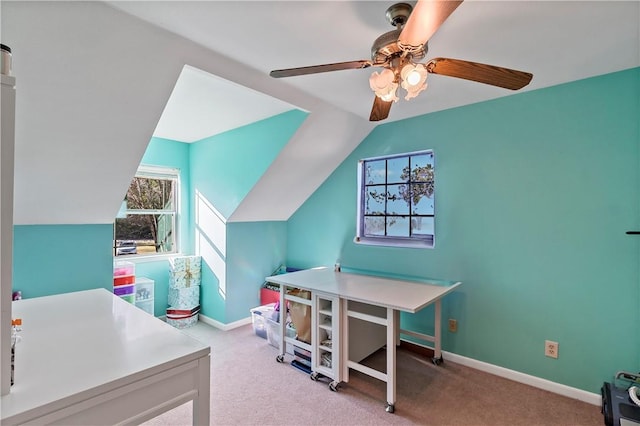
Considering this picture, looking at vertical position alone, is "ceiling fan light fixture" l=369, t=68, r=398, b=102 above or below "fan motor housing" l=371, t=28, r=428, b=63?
below

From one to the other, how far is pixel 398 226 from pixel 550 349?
1.59 meters

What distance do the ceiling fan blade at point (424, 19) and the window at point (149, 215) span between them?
3.53 m

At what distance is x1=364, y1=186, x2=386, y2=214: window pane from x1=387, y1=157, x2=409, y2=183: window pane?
159 millimetres

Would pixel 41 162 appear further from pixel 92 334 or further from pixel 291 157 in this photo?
pixel 291 157

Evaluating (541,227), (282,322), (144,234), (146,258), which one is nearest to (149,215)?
(144,234)

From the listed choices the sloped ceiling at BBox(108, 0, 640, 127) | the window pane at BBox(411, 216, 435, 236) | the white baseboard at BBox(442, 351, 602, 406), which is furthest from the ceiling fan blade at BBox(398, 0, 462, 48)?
the white baseboard at BBox(442, 351, 602, 406)

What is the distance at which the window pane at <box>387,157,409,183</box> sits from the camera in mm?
3172

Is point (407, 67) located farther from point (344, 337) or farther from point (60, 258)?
point (60, 258)

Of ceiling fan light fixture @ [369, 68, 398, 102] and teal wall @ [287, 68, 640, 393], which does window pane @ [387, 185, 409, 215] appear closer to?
teal wall @ [287, 68, 640, 393]

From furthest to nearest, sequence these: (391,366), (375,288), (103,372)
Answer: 1. (375,288)
2. (391,366)
3. (103,372)

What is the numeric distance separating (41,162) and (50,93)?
0.54 meters

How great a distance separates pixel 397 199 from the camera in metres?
3.25

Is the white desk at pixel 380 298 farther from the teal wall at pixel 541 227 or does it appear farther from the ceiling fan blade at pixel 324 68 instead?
the ceiling fan blade at pixel 324 68

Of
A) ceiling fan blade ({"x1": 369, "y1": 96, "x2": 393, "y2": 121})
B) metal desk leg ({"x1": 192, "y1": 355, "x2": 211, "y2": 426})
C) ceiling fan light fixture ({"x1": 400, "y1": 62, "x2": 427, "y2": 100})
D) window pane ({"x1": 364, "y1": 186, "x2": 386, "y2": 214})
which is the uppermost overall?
ceiling fan blade ({"x1": 369, "y1": 96, "x2": 393, "y2": 121})
